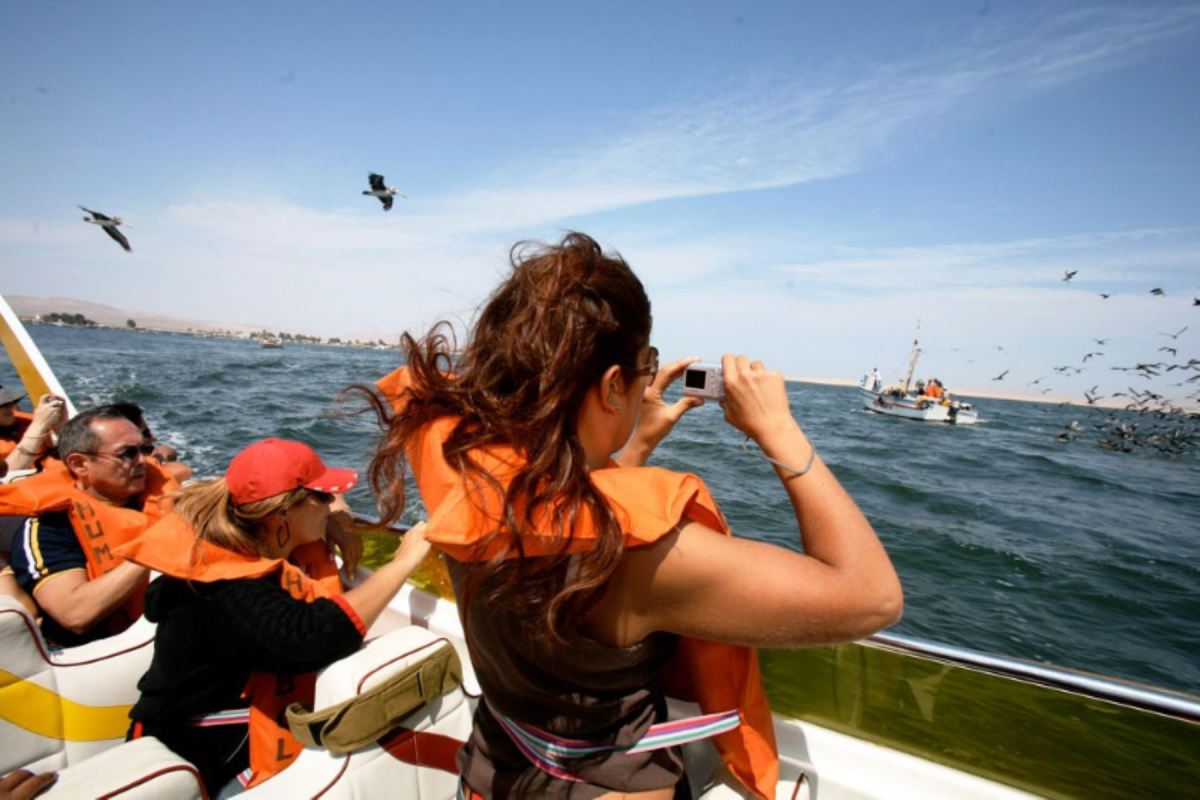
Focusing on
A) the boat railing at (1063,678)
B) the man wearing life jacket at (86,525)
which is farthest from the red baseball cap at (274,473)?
the boat railing at (1063,678)

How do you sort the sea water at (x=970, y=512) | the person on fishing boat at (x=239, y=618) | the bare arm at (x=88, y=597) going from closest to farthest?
the person on fishing boat at (x=239, y=618) → the bare arm at (x=88, y=597) → the sea water at (x=970, y=512)

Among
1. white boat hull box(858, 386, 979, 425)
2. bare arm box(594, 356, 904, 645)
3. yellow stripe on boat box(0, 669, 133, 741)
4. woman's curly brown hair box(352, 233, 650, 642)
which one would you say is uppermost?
woman's curly brown hair box(352, 233, 650, 642)

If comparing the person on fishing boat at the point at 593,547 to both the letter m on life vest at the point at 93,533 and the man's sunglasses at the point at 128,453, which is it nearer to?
the letter m on life vest at the point at 93,533

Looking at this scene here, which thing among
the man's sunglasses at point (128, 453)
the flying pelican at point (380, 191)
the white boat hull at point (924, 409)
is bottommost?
the white boat hull at point (924, 409)

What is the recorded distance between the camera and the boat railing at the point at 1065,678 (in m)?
1.41

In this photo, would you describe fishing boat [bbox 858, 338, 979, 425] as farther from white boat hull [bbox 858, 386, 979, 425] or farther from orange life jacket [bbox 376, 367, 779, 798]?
orange life jacket [bbox 376, 367, 779, 798]

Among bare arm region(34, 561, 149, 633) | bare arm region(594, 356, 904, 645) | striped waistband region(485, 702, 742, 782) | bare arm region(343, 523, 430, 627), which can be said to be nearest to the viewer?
bare arm region(594, 356, 904, 645)

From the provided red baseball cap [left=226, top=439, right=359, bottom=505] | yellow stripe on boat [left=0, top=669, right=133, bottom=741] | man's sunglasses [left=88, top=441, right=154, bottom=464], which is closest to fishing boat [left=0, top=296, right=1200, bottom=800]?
yellow stripe on boat [left=0, top=669, right=133, bottom=741]

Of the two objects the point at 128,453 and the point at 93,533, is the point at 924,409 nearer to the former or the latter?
the point at 128,453

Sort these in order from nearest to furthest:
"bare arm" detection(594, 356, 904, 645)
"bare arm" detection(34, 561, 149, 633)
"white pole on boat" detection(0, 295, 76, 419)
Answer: "bare arm" detection(594, 356, 904, 645) < "bare arm" detection(34, 561, 149, 633) < "white pole on boat" detection(0, 295, 76, 419)

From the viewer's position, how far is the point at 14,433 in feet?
16.9

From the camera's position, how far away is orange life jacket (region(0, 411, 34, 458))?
4715 millimetres

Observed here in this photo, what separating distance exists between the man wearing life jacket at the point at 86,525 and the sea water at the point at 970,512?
1.01m

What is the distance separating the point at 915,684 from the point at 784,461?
3.79ft
